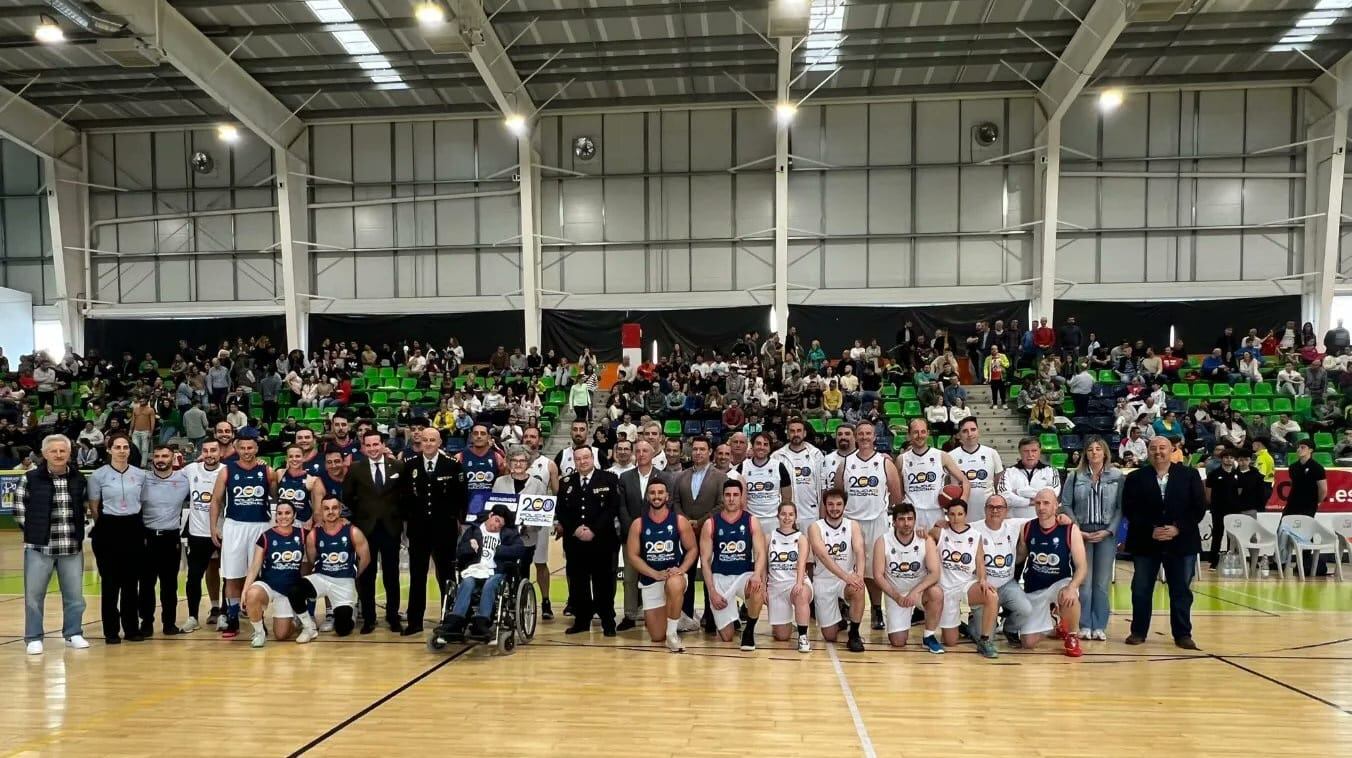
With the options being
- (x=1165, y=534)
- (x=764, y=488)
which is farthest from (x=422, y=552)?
Answer: (x=1165, y=534)

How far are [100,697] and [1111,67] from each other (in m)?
23.2

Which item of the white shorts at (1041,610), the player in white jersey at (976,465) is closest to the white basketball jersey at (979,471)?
the player in white jersey at (976,465)

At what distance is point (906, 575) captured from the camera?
724 cm

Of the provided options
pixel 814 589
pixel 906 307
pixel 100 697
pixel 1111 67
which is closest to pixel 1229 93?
pixel 1111 67

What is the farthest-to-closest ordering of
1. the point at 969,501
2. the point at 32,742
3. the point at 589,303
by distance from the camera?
the point at 589,303 < the point at 969,501 < the point at 32,742

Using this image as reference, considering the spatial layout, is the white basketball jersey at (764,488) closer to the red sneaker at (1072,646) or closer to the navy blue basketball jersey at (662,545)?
the navy blue basketball jersey at (662,545)

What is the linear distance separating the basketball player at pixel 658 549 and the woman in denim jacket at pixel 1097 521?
130 inches

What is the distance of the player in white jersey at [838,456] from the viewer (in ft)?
26.2

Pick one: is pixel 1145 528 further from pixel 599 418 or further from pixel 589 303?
pixel 589 303

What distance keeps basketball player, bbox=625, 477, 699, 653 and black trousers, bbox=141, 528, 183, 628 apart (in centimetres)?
391

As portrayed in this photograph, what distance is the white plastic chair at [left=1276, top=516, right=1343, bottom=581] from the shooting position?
11367mm

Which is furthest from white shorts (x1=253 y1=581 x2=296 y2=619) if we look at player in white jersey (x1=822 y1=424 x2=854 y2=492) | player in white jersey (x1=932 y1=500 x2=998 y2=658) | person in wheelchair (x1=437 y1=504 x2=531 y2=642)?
player in white jersey (x1=932 y1=500 x2=998 y2=658)

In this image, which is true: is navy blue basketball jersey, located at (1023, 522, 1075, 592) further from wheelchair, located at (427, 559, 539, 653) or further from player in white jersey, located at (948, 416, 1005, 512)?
wheelchair, located at (427, 559, 539, 653)

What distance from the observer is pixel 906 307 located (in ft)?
77.3
